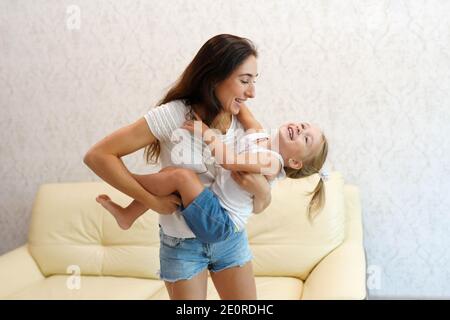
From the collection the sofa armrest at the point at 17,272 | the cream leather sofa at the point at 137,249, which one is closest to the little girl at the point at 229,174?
the cream leather sofa at the point at 137,249

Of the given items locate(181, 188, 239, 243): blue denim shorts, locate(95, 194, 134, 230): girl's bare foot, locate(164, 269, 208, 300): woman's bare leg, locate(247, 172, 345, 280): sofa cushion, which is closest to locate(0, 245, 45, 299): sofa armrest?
locate(247, 172, 345, 280): sofa cushion

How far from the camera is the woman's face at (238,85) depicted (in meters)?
1.23

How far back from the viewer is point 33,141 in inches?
113

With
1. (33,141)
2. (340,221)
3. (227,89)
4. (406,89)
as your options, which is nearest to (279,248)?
(340,221)

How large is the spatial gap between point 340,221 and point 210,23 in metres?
1.11

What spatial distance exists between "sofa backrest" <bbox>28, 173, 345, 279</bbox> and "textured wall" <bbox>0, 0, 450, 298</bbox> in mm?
273

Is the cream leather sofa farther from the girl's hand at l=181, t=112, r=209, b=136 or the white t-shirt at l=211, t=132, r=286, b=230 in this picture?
the girl's hand at l=181, t=112, r=209, b=136

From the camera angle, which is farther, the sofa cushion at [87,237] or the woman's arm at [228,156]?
the sofa cushion at [87,237]

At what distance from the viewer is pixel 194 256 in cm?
131

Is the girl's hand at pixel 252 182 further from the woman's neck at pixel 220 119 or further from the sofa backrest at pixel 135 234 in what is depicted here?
the sofa backrest at pixel 135 234

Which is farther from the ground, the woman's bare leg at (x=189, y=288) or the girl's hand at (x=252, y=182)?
the girl's hand at (x=252, y=182)

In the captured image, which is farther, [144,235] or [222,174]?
[144,235]

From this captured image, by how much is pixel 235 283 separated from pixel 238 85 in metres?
Answer: 0.50

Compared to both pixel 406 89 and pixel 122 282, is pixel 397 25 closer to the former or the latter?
pixel 406 89
